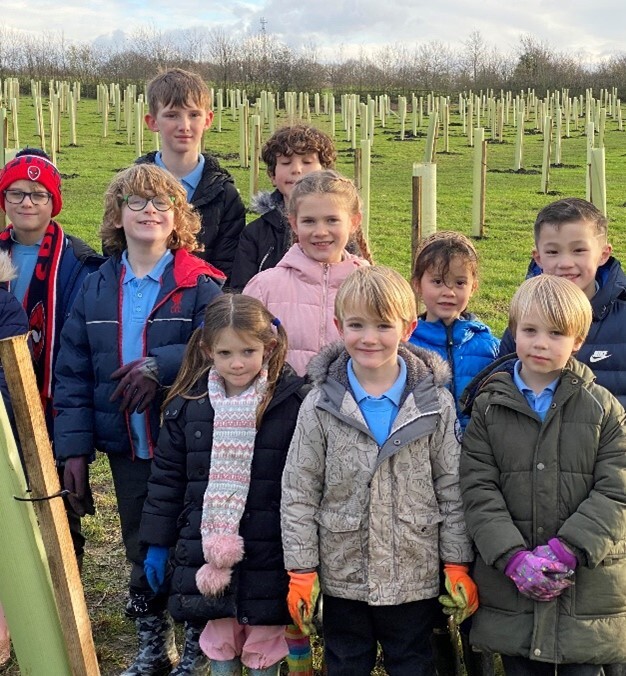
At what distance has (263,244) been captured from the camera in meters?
3.40

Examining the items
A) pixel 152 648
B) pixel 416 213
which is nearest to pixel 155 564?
pixel 152 648

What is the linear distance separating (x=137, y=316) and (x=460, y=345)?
1.11 meters

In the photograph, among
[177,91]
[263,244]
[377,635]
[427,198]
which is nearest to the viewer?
[377,635]

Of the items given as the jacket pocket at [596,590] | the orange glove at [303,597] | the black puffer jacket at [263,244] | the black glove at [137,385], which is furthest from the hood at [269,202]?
the jacket pocket at [596,590]

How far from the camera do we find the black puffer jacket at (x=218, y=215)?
359 centimetres

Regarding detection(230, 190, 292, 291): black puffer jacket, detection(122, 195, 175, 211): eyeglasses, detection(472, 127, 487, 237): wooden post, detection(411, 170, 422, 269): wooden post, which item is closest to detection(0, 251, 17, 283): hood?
detection(122, 195, 175, 211): eyeglasses

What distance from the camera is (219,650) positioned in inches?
103

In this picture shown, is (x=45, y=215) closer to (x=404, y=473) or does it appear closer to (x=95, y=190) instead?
(x=404, y=473)

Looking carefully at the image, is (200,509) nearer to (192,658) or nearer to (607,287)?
(192,658)

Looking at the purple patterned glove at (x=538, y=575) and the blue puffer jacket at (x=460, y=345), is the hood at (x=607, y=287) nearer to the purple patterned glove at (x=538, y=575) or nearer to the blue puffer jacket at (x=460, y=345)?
the blue puffer jacket at (x=460, y=345)

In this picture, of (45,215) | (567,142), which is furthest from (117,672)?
(567,142)

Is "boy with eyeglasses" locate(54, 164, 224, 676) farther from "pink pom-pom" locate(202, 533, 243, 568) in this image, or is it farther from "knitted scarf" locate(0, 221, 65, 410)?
"pink pom-pom" locate(202, 533, 243, 568)

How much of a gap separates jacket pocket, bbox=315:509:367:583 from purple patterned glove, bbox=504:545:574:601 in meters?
0.41

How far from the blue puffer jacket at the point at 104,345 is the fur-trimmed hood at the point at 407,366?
0.60 metres
